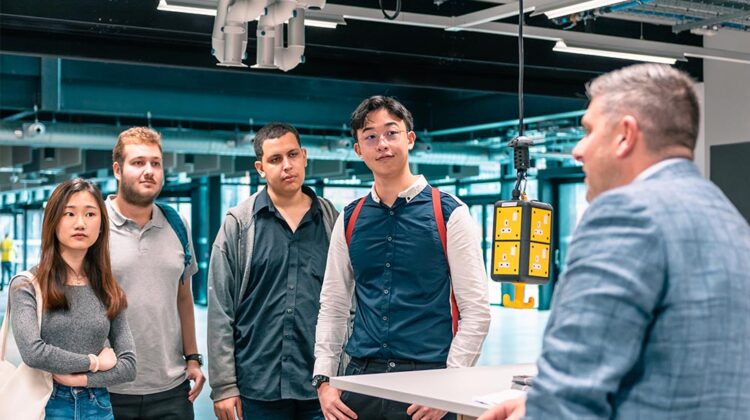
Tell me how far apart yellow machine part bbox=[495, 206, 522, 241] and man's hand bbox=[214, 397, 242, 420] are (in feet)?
4.29

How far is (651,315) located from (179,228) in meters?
2.32

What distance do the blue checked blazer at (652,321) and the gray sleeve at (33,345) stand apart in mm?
1920

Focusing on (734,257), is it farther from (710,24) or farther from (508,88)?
(508,88)

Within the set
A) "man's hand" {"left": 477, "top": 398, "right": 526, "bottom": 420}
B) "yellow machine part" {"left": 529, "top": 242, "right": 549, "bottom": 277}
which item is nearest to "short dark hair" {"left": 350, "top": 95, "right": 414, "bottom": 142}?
"yellow machine part" {"left": 529, "top": 242, "right": 549, "bottom": 277}

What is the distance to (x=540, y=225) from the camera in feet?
7.61

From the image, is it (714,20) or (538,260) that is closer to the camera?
(538,260)

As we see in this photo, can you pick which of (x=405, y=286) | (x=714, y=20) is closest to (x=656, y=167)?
(x=405, y=286)

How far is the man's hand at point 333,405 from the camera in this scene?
9.52ft

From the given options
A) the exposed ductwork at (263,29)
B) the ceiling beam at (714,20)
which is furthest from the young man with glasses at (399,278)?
the ceiling beam at (714,20)

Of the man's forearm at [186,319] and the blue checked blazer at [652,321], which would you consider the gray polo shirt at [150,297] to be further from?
the blue checked blazer at [652,321]

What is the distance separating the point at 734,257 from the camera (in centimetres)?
136

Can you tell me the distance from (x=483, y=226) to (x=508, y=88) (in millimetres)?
11521

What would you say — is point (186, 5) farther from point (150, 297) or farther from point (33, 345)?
point (33, 345)

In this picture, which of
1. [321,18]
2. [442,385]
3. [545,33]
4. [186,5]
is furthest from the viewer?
[545,33]
